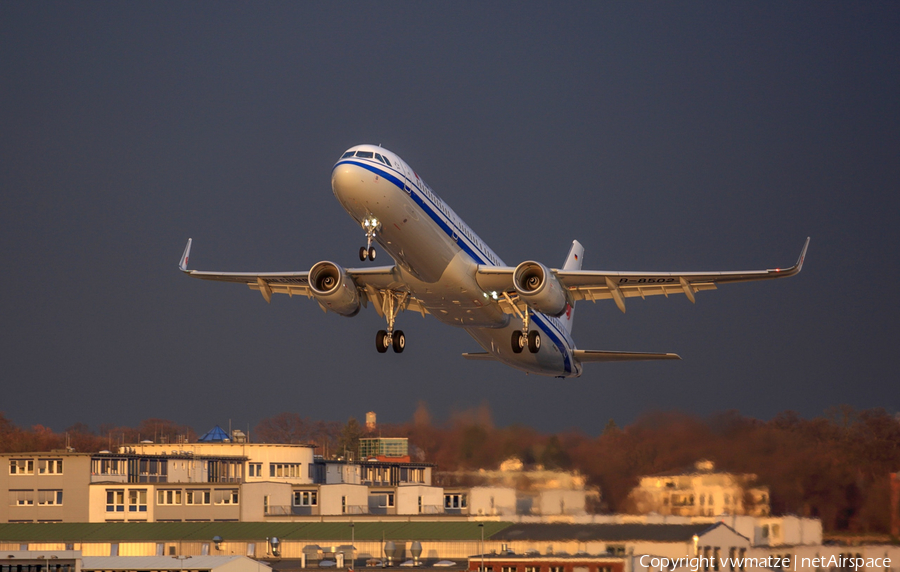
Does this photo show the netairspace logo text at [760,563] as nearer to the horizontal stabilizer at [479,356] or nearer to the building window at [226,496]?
the horizontal stabilizer at [479,356]

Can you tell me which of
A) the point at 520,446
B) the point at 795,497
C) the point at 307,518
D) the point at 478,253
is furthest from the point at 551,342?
the point at 307,518

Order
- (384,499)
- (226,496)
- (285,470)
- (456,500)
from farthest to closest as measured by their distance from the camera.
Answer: (285,470), (384,499), (226,496), (456,500)

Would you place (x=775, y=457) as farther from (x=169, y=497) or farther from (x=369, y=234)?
(x=169, y=497)

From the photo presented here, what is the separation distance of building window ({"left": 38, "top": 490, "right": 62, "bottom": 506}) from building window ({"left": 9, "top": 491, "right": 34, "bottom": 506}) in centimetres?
59

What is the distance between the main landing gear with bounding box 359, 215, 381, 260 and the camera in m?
34.3

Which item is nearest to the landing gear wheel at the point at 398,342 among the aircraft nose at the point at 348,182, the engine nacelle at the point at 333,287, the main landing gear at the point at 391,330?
the main landing gear at the point at 391,330

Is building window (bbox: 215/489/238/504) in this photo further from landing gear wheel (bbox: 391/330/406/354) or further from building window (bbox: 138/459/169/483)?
landing gear wheel (bbox: 391/330/406/354)

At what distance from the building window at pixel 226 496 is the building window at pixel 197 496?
2.24 feet

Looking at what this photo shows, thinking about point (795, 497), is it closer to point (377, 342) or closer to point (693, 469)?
point (693, 469)

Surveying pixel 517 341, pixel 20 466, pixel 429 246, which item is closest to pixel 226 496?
pixel 20 466

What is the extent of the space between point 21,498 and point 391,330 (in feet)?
141

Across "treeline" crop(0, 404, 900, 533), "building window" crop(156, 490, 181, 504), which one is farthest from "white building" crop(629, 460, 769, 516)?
"building window" crop(156, 490, 181, 504)

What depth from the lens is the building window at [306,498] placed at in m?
70.8

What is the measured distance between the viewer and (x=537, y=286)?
38.6 meters
